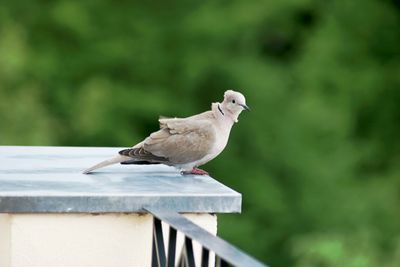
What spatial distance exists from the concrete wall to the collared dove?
676mm

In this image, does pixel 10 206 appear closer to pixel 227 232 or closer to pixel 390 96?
pixel 227 232

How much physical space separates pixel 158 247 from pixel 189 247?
34cm

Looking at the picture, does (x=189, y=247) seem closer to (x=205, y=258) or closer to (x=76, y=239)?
(x=205, y=258)

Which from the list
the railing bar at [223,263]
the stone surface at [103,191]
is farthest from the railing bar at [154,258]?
the railing bar at [223,263]

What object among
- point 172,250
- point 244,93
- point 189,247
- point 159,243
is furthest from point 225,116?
point 244,93

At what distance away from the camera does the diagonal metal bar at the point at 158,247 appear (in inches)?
130

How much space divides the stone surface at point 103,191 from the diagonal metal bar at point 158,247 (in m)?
0.08

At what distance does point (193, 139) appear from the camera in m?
4.29

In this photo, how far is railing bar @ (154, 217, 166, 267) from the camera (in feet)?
10.8

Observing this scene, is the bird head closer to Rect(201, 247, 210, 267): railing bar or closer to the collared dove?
the collared dove

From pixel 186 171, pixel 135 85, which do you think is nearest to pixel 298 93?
pixel 135 85

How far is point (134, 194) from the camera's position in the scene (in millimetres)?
3453

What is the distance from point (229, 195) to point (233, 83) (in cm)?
1234

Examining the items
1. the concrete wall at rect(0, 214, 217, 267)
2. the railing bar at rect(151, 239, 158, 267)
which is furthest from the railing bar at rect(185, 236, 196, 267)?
the concrete wall at rect(0, 214, 217, 267)
